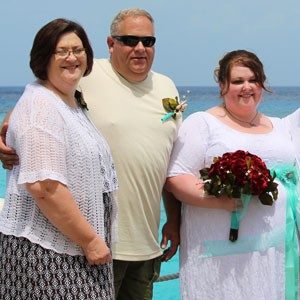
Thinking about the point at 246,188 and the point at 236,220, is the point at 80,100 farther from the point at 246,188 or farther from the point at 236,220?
the point at 236,220

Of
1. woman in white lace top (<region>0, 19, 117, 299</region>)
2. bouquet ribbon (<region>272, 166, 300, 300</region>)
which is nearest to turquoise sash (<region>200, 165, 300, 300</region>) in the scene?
bouquet ribbon (<region>272, 166, 300, 300</region>)

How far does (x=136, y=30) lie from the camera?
3.42 m

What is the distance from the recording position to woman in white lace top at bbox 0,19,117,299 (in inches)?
102

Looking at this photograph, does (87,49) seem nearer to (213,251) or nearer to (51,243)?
(51,243)

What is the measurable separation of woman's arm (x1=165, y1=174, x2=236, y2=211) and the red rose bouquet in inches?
2.4

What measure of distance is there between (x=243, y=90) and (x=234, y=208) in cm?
60

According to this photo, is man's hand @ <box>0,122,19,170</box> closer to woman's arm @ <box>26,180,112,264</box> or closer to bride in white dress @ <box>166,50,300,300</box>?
woman's arm @ <box>26,180,112,264</box>

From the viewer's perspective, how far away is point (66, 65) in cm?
274

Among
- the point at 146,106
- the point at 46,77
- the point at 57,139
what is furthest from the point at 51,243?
the point at 146,106

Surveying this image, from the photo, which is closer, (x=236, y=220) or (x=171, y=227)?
(x=236, y=220)

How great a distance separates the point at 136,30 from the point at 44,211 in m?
1.21

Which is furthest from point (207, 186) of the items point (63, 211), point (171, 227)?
point (63, 211)

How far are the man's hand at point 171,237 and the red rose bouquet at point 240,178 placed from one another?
427mm

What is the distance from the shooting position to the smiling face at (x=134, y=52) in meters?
3.41
